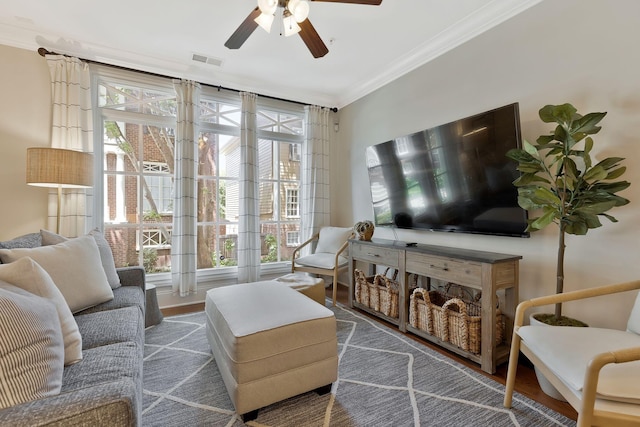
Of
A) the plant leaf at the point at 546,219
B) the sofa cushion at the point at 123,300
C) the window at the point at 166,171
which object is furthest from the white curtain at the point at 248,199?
the plant leaf at the point at 546,219

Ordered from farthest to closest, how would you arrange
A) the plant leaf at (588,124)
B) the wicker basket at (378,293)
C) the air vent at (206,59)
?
the air vent at (206,59), the wicker basket at (378,293), the plant leaf at (588,124)

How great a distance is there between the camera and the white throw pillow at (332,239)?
364 cm

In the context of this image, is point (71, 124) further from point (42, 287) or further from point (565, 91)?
point (565, 91)

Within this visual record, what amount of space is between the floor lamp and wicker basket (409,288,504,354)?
3.01 m

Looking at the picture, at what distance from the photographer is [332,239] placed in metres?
3.71

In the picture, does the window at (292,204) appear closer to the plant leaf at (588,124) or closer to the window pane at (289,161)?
the window pane at (289,161)

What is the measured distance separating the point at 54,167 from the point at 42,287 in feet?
5.53

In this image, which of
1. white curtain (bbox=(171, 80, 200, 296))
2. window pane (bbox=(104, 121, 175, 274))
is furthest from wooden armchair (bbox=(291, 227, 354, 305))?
window pane (bbox=(104, 121, 175, 274))

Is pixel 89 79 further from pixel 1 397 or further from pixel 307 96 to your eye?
pixel 1 397

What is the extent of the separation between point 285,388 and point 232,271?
7.67 feet

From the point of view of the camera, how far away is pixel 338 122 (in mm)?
4289

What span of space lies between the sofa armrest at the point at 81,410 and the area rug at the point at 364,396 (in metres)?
0.91

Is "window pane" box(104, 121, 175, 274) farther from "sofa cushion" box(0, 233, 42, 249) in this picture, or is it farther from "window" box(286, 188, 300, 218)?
"window" box(286, 188, 300, 218)

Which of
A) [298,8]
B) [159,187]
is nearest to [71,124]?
[159,187]
